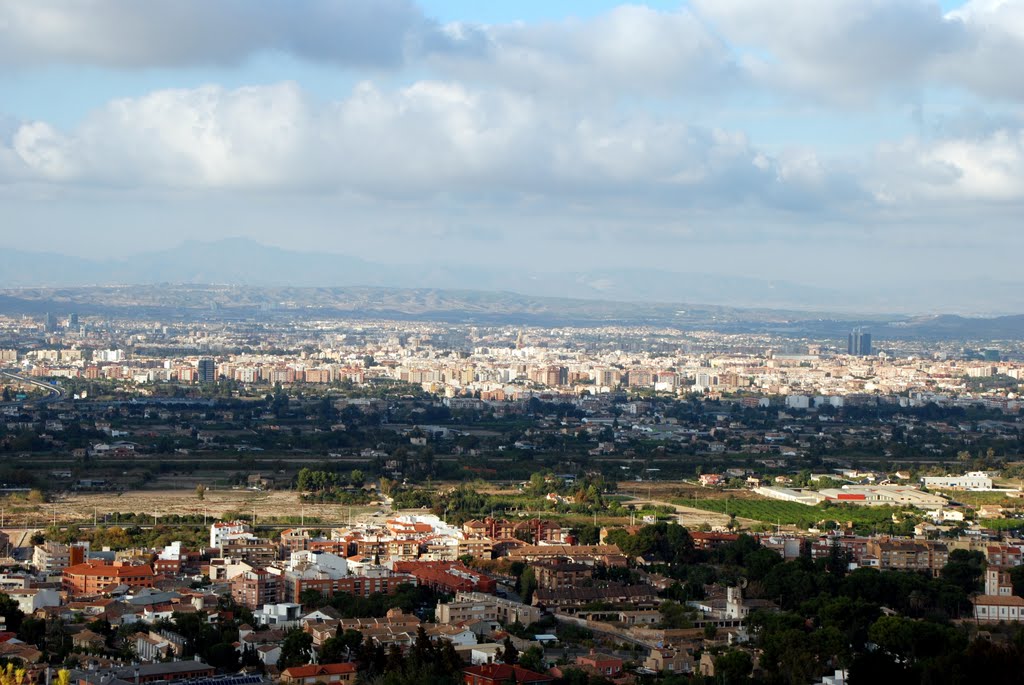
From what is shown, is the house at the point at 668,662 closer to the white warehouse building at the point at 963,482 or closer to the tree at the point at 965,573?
the tree at the point at 965,573

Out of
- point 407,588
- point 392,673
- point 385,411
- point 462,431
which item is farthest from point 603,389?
point 392,673

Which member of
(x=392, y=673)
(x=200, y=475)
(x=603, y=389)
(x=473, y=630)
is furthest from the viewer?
(x=603, y=389)

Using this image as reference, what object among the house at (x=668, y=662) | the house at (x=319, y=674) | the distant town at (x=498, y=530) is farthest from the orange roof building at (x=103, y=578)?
the house at (x=668, y=662)

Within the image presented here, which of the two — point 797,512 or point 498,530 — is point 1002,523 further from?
point 498,530

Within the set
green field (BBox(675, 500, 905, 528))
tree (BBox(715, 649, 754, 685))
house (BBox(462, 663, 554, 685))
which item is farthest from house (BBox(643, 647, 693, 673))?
green field (BBox(675, 500, 905, 528))

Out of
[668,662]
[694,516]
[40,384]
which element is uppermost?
[668,662]

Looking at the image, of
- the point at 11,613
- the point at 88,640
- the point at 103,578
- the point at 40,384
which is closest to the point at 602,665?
the point at 88,640

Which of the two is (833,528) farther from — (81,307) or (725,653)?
(81,307)
